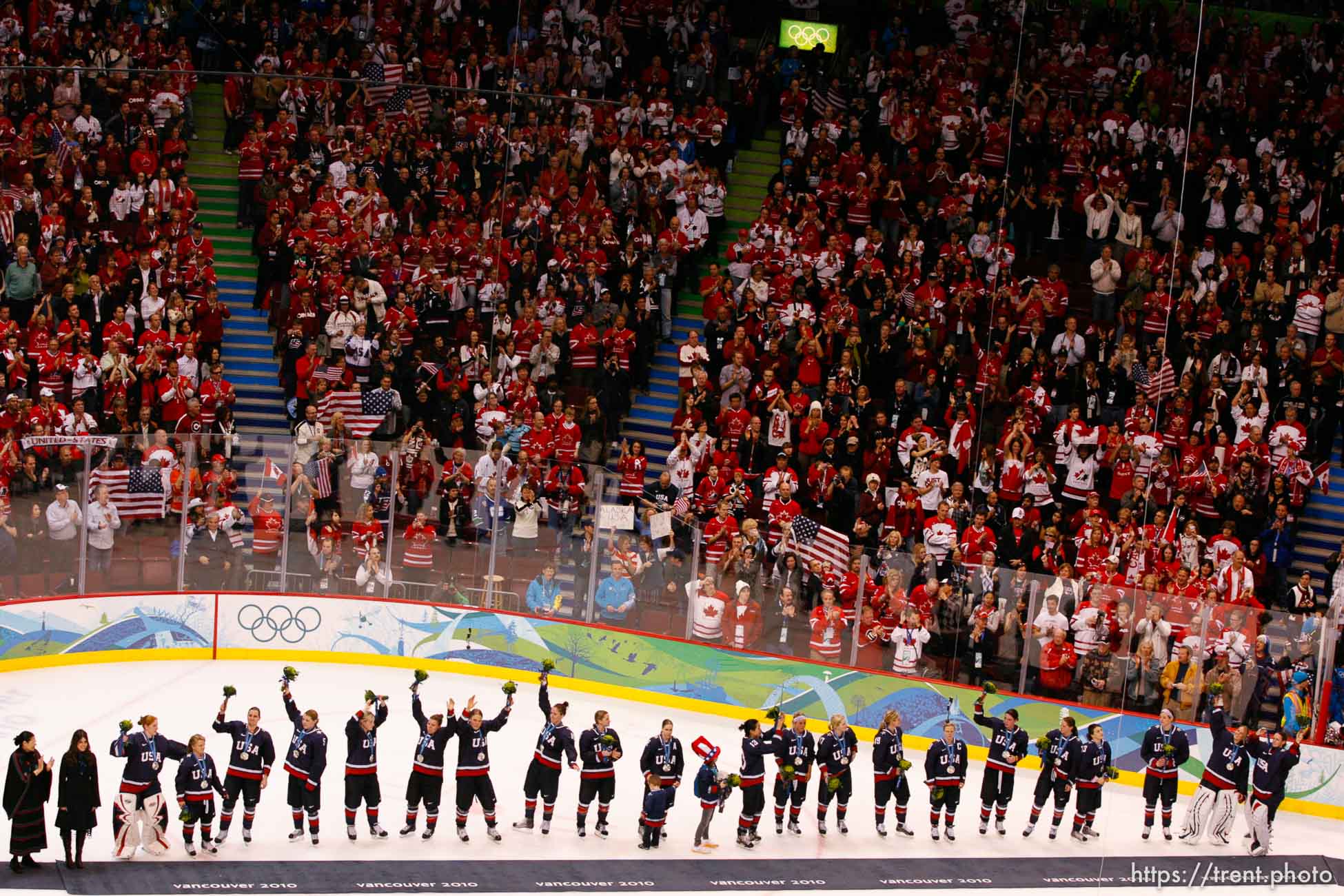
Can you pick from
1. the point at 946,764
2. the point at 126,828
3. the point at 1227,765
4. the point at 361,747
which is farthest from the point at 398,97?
the point at 1227,765

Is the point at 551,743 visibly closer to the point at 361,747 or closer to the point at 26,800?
the point at 361,747

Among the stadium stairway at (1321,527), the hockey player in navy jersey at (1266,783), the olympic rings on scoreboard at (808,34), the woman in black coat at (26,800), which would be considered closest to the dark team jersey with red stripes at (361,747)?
the woman in black coat at (26,800)

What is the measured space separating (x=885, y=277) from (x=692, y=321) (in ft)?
10.3

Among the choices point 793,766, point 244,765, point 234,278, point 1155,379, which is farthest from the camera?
point 234,278

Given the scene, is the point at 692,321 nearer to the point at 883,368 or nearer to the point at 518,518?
the point at 883,368

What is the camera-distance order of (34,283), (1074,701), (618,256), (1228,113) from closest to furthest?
(1074,701) < (34,283) < (618,256) < (1228,113)

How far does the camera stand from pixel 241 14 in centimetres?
2767

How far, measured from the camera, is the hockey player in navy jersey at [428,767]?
56.2ft

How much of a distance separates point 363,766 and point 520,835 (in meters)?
1.65

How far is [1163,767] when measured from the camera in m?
18.4

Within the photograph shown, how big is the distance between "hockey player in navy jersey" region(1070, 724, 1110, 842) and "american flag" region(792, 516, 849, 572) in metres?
3.41

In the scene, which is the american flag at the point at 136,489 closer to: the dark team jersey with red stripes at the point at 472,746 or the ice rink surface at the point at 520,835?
the ice rink surface at the point at 520,835

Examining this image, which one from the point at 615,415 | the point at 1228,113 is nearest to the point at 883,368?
the point at 615,415

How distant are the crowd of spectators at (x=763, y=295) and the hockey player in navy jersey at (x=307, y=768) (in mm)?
4697
